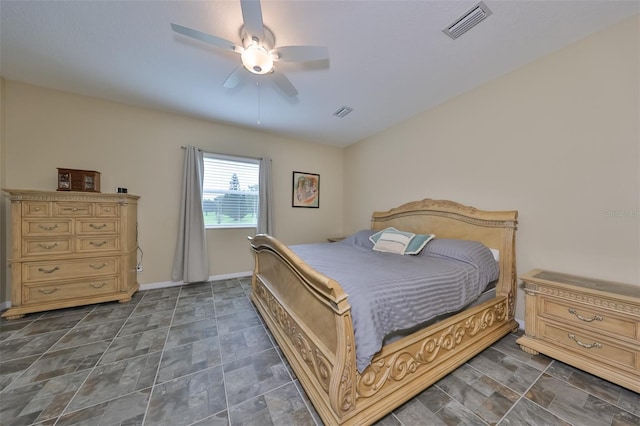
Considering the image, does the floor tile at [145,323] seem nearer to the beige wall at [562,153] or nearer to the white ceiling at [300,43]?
the white ceiling at [300,43]

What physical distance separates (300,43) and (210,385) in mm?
2682

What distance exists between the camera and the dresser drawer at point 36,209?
7.50 feet

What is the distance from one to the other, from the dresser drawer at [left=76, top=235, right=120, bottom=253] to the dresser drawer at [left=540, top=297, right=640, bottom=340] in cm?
439

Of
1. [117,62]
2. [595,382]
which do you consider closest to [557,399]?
[595,382]

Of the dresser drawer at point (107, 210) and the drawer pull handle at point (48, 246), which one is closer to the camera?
the drawer pull handle at point (48, 246)

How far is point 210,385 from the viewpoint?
4.73 feet

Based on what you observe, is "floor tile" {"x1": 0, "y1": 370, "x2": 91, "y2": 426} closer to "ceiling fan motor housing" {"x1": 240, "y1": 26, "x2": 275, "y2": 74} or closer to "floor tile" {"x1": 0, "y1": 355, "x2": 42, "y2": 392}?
"floor tile" {"x1": 0, "y1": 355, "x2": 42, "y2": 392}

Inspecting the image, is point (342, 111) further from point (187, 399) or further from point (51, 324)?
point (51, 324)

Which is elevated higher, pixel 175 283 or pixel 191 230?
pixel 191 230

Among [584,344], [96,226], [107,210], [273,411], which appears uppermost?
[107,210]

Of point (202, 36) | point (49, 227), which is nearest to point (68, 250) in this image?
point (49, 227)

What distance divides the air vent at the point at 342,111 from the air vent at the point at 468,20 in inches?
57.2

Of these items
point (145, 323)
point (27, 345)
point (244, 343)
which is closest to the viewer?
point (27, 345)

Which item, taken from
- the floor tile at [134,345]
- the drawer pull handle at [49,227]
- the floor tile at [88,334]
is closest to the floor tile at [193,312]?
the floor tile at [134,345]
